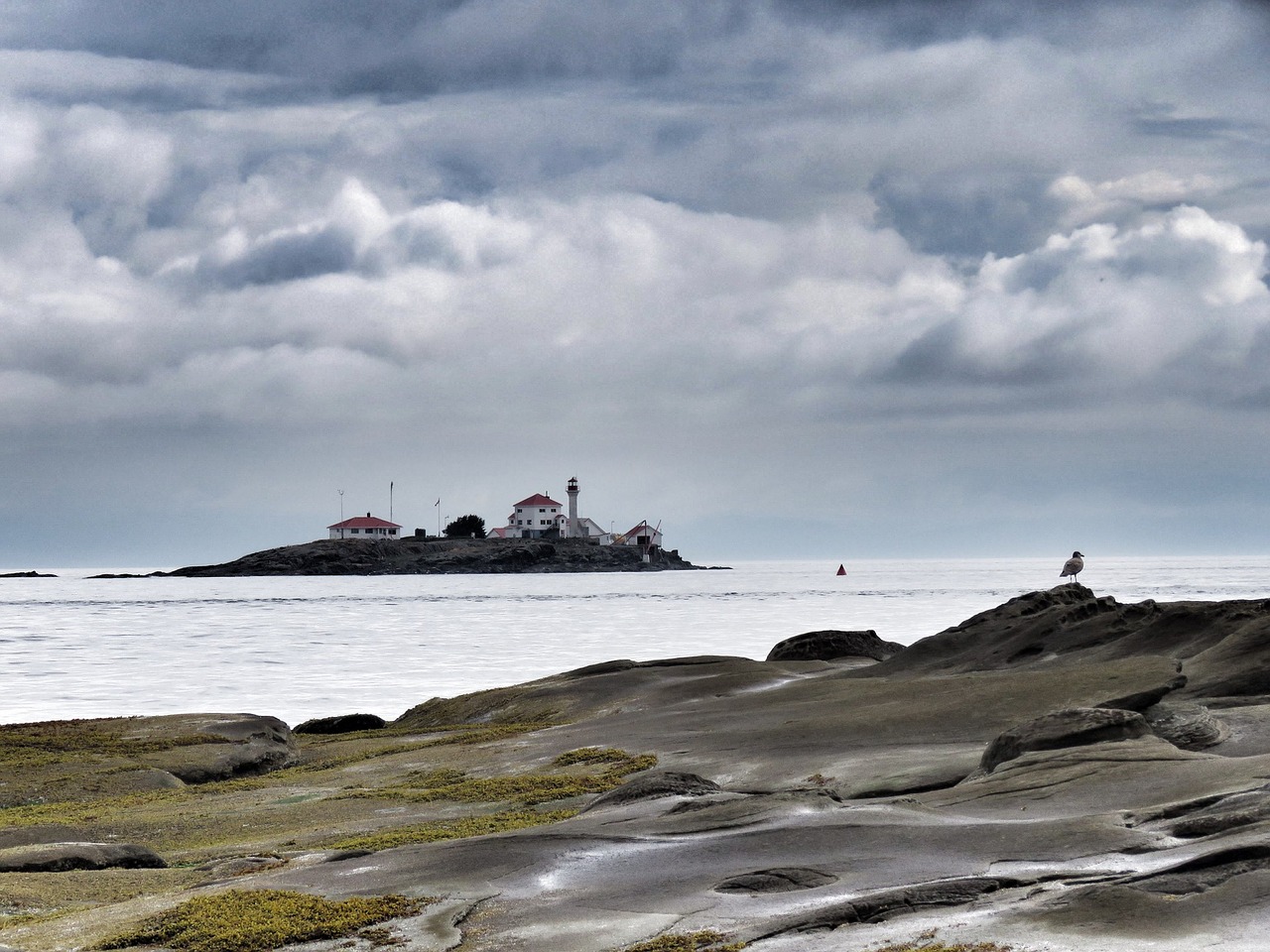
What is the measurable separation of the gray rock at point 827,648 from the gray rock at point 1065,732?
2137 cm

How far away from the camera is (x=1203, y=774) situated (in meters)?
12.8

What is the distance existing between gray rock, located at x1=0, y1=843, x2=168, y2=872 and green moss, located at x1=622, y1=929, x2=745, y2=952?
8.27 m

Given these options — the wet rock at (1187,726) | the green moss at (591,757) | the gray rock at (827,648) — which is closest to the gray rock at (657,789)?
the green moss at (591,757)

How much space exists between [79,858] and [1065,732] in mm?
11545

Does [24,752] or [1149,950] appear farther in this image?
[24,752]

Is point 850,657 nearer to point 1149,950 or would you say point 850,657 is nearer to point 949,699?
point 949,699

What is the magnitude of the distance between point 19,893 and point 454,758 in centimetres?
1074

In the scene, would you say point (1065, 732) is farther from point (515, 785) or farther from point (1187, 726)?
point (515, 785)

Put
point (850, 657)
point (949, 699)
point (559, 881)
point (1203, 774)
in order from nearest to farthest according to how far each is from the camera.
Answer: point (559, 881) < point (1203, 774) < point (949, 699) < point (850, 657)

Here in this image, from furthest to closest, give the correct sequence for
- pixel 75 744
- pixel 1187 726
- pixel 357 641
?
pixel 357 641 < pixel 75 744 < pixel 1187 726

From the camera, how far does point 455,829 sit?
16312 mm

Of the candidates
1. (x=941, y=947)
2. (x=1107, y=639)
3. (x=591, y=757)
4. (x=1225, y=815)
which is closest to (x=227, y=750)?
(x=591, y=757)

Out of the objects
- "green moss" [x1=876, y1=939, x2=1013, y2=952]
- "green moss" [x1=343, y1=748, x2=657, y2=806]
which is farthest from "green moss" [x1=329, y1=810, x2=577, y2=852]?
"green moss" [x1=876, y1=939, x2=1013, y2=952]

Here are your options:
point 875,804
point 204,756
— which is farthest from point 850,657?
point 875,804
